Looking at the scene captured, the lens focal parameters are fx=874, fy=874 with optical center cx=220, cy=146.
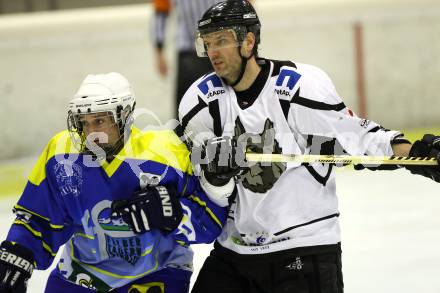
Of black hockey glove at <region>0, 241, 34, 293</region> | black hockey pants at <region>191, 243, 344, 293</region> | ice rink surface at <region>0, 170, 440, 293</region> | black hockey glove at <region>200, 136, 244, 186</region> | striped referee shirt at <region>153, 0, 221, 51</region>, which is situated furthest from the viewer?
striped referee shirt at <region>153, 0, 221, 51</region>

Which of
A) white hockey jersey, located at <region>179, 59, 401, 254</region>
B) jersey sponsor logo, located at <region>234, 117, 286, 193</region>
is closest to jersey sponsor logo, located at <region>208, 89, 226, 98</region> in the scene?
white hockey jersey, located at <region>179, 59, 401, 254</region>

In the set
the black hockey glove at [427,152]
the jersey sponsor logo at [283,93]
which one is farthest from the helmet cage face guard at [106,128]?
the black hockey glove at [427,152]

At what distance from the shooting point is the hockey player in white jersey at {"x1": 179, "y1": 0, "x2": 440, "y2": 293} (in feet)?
8.81

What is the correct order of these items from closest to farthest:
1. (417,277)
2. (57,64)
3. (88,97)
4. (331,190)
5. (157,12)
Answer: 1. (88,97)
2. (331,190)
3. (417,277)
4. (157,12)
5. (57,64)

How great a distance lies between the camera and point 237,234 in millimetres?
2779

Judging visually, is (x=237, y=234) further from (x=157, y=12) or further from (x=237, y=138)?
(x=157, y=12)

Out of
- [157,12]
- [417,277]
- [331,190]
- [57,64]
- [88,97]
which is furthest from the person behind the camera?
[57,64]

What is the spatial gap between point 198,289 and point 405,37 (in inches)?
157

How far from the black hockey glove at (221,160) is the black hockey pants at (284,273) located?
346mm

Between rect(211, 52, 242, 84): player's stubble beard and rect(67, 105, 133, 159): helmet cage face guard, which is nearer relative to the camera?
rect(67, 105, 133, 159): helmet cage face guard

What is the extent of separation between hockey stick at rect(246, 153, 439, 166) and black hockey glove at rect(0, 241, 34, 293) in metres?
0.74

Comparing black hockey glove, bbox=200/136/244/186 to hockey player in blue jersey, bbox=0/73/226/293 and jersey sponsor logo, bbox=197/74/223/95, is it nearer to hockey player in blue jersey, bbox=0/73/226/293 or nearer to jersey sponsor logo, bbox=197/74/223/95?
hockey player in blue jersey, bbox=0/73/226/293

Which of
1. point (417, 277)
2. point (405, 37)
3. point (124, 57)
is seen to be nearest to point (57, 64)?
point (124, 57)

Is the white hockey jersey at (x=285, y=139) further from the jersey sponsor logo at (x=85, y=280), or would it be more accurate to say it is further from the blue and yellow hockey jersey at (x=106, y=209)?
the jersey sponsor logo at (x=85, y=280)
